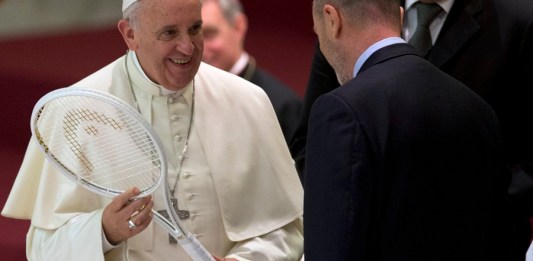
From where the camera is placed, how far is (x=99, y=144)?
10.1ft

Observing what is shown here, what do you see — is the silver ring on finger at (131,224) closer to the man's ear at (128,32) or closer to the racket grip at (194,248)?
the racket grip at (194,248)

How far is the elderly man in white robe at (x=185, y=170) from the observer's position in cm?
304

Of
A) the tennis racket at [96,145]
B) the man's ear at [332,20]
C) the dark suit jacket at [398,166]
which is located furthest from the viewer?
the tennis racket at [96,145]

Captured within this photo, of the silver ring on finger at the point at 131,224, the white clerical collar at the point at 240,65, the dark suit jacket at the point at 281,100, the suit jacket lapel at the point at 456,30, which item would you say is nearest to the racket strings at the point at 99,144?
the silver ring on finger at the point at 131,224

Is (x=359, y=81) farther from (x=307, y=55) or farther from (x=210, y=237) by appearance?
(x=307, y=55)

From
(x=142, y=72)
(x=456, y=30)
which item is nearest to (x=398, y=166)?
(x=142, y=72)

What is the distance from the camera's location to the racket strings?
9.90 ft

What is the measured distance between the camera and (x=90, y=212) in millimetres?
3090

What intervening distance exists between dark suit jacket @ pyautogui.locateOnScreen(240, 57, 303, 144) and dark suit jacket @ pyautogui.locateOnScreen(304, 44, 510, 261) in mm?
1805

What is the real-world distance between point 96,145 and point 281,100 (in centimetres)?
165

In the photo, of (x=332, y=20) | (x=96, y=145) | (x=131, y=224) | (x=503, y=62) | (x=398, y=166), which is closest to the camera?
(x=398, y=166)

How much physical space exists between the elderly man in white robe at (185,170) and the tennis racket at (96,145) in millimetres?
61

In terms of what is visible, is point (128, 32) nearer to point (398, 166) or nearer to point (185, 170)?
point (185, 170)

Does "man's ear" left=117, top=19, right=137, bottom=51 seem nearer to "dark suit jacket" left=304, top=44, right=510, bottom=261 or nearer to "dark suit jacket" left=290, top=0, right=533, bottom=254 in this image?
"dark suit jacket" left=304, top=44, right=510, bottom=261
